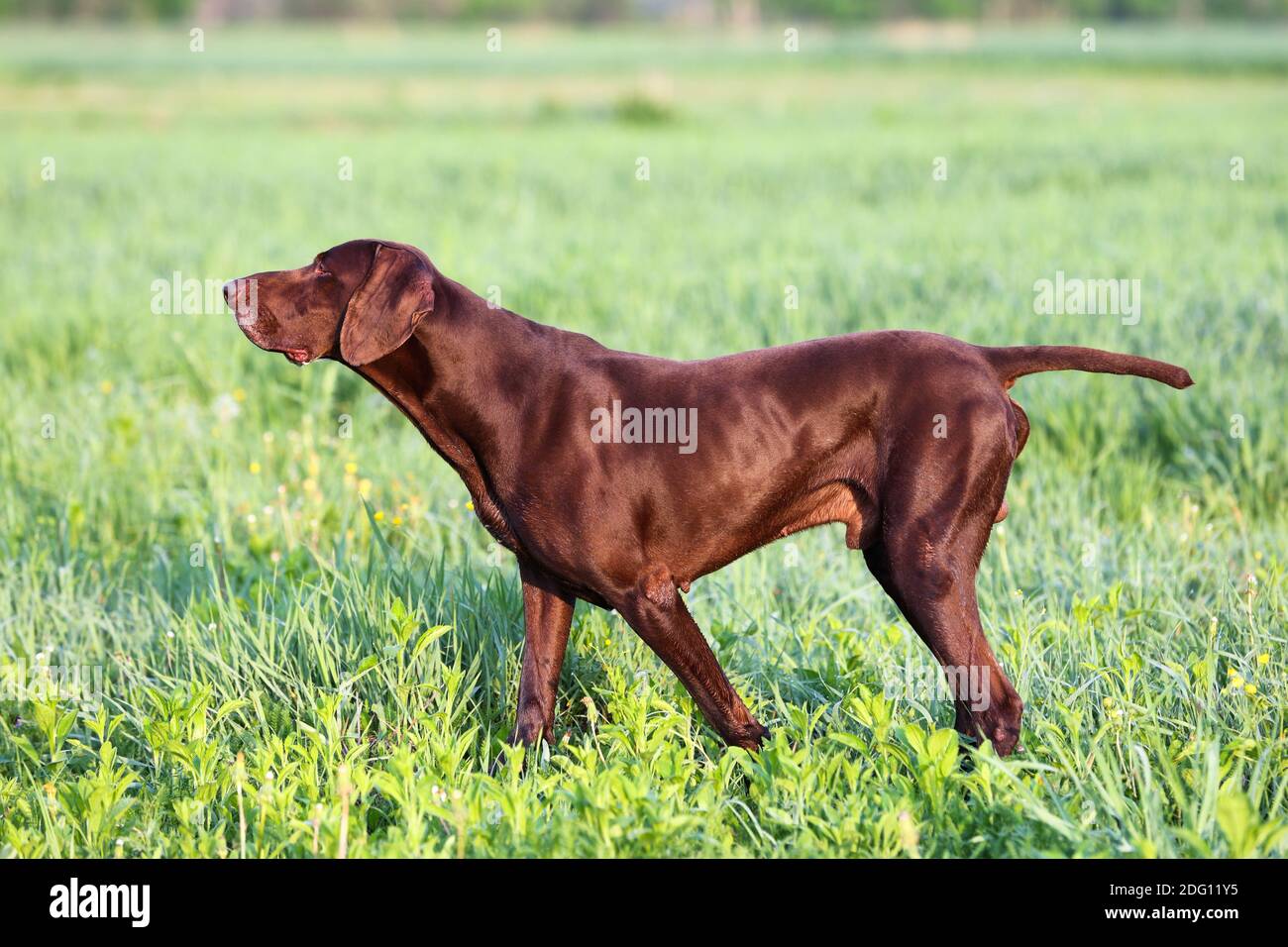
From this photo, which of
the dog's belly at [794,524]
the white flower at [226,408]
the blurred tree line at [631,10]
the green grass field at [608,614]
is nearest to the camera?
the green grass field at [608,614]

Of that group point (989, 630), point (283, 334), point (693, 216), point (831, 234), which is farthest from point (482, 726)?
point (693, 216)

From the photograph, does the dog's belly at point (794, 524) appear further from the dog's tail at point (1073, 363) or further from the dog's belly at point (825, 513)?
the dog's tail at point (1073, 363)

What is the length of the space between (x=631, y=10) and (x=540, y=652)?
9999 centimetres

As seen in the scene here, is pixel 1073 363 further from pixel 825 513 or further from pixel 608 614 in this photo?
pixel 608 614

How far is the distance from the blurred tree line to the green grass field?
7220 cm

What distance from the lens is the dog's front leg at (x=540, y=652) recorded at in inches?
145

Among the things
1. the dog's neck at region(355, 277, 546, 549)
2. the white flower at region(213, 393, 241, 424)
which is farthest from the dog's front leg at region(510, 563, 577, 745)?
the white flower at region(213, 393, 241, 424)

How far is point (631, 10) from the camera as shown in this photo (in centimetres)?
9775

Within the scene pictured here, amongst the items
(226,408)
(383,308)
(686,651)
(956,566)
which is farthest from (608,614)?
(226,408)

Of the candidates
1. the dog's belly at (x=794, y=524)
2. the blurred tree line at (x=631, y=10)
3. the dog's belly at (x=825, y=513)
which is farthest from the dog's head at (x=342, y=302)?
the blurred tree line at (x=631, y=10)

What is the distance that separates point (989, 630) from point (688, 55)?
49.9 meters

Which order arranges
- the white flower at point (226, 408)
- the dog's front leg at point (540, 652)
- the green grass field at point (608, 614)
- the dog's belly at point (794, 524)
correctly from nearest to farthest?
the green grass field at point (608, 614), the dog's belly at point (794, 524), the dog's front leg at point (540, 652), the white flower at point (226, 408)

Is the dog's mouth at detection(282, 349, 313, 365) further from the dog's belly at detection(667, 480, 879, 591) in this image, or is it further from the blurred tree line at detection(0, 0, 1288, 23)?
the blurred tree line at detection(0, 0, 1288, 23)

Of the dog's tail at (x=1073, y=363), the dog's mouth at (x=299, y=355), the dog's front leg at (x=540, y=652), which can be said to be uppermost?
the dog's mouth at (x=299, y=355)
